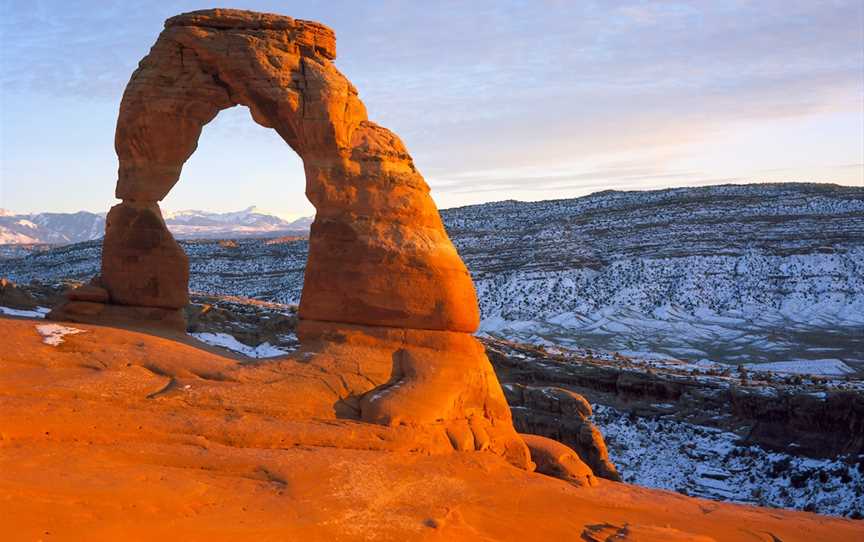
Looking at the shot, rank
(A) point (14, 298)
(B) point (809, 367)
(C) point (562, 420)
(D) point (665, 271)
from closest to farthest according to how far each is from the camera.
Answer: (C) point (562, 420)
(A) point (14, 298)
(B) point (809, 367)
(D) point (665, 271)

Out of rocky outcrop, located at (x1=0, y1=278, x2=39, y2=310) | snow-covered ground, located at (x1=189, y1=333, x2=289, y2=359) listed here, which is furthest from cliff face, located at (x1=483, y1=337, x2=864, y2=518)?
rocky outcrop, located at (x1=0, y1=278, x2=39, y2=310)

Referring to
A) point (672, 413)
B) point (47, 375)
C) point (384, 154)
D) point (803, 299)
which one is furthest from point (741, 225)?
point (47, 375)

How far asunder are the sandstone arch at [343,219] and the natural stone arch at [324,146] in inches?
0.8

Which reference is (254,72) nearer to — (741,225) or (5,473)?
(5,473)

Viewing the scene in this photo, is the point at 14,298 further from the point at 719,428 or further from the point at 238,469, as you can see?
the point at 719,428

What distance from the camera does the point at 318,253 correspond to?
13.2 metres

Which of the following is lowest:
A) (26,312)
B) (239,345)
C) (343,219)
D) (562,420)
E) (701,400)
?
(701,400)

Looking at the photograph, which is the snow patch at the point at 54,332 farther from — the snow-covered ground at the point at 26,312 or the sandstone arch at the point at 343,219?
the snow-covered ground at the point at 26,312

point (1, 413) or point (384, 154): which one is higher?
point (384, 154)

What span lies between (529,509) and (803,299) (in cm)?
4427

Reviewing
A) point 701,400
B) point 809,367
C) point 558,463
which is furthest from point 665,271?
point 558,463

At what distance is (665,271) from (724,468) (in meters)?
34.4

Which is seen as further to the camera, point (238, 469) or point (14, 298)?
point (14, 298)

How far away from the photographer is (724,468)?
21.0 meters
